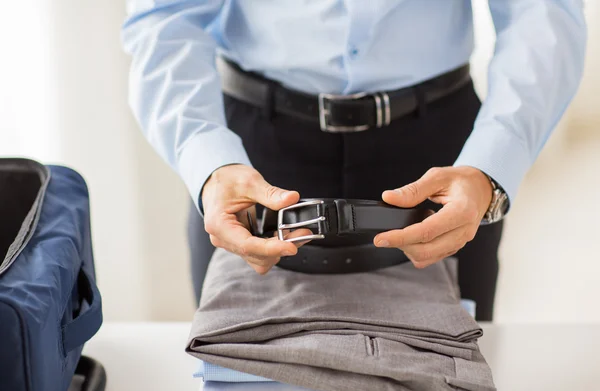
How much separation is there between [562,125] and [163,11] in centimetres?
262

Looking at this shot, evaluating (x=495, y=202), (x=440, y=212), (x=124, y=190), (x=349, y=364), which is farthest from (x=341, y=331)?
(x=124, y=190)

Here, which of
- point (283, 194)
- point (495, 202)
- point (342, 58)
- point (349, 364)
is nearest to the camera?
point (349, 364)

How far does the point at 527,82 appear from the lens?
915 millimetres

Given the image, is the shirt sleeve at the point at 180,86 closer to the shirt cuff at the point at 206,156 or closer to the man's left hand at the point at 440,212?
the shirt cuff at the point at 206,156

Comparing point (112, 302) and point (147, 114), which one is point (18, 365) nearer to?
point (147, 114)

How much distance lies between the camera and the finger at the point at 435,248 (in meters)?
0.75

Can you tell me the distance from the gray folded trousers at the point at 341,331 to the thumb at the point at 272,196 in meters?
0.09

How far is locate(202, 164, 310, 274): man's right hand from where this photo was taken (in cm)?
71

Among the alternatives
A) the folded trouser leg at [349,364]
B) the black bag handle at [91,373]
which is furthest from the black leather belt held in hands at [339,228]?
the black bag handle at [91,373]

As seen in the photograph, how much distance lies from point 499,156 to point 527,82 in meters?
0.13

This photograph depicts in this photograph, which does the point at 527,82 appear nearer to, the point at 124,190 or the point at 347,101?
the point at 347,101

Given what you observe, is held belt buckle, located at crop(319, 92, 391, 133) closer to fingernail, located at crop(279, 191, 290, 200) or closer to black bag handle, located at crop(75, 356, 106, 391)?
fingernail, located at crop(279, 191, 290, 200)

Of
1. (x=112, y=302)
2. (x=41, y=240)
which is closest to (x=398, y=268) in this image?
(x=41, y=240)

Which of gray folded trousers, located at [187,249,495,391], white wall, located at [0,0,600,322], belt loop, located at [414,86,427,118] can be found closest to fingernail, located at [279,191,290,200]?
gray folded trousers, located at [187,249,495,391]
